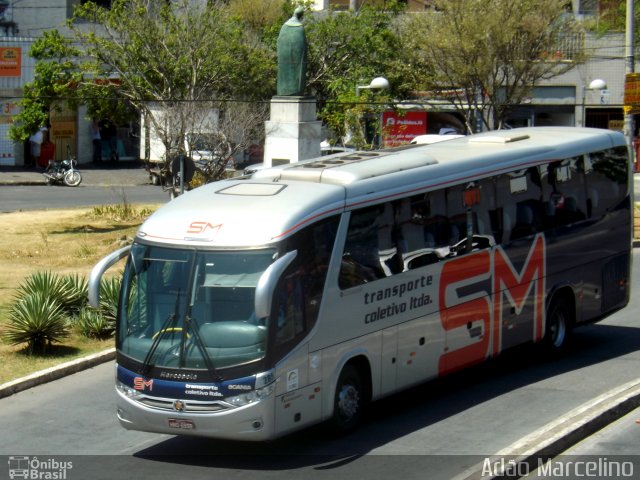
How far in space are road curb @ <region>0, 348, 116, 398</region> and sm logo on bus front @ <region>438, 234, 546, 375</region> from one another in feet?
17.2

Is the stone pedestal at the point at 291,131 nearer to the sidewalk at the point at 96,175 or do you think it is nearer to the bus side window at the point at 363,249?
the bus side window at the point at 363,249

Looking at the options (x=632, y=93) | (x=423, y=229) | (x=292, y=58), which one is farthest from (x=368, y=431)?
(x=632, y=93)

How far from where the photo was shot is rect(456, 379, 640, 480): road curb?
915 cm

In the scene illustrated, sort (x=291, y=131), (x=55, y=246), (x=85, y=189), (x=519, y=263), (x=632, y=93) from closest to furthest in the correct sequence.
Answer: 1. (x=519, y=263)
2. (x=291, y=131)
3. (x=55, y=246)
4. (x=632, y=93)
5. (x=85, y=189)

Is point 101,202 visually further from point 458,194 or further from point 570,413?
point 570,413

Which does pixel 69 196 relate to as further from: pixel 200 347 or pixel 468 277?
pixel 200 347

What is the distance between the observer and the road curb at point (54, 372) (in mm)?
13315

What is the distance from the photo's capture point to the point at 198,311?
390 inches

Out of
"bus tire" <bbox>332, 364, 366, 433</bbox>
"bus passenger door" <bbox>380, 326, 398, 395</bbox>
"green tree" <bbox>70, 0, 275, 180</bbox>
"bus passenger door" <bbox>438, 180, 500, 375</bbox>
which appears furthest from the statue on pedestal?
"bus tire" <bbox>332, 364, 366, 433</bbox>

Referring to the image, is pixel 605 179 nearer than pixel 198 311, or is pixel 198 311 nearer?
pixel 198 311

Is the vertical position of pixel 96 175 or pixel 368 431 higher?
pixel 96 175

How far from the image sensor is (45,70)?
4094cm

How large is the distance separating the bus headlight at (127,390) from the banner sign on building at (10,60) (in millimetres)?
36874

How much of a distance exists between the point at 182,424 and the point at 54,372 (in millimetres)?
4770
